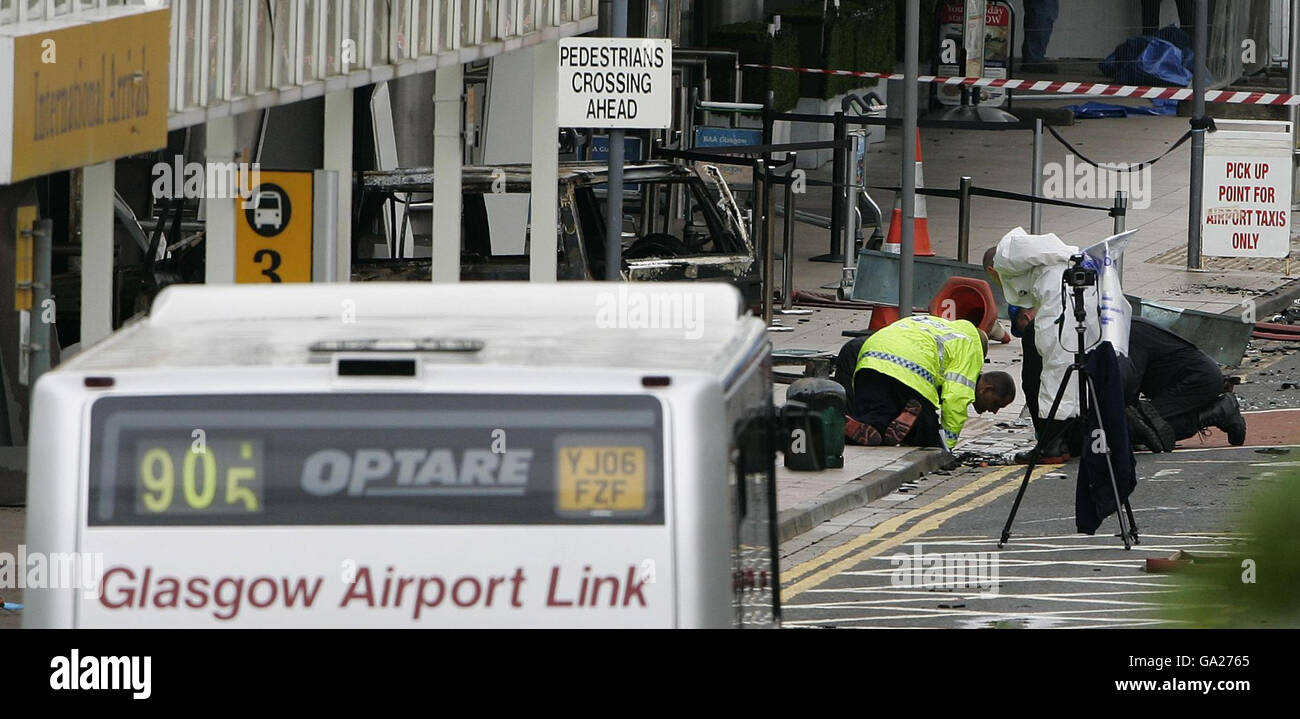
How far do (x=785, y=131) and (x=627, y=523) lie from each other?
25528mm

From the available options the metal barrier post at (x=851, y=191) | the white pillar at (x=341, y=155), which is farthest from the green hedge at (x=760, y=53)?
the white pillar at (x=341, y=155)

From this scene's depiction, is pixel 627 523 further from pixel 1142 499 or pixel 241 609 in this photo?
pixel 1142 499

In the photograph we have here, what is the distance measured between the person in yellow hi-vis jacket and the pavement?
0.57 ft

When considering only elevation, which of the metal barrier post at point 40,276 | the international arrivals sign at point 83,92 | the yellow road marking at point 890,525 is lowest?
the yellow road marking at point 890,525

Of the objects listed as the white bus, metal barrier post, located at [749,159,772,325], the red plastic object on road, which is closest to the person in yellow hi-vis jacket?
the red plastic object on road

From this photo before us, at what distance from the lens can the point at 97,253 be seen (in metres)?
11.6

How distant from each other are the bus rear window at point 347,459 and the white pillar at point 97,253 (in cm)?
683

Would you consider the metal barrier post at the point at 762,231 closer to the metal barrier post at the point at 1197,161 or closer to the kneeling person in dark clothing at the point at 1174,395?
the kneeling person in dark clothing at the point at 1174,395

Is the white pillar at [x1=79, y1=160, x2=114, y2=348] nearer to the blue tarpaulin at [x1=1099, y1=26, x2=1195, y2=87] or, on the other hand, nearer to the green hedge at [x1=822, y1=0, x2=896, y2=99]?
the green hedge at [x1=822, y1=0, x2=896, y2=99]

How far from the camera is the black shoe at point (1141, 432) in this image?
14.9m

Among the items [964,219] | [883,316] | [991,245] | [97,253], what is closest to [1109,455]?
[97,253]

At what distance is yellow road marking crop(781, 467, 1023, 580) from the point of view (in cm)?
1178

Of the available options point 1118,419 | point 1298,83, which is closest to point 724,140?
point 1298,83

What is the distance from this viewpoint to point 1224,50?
3969cm
